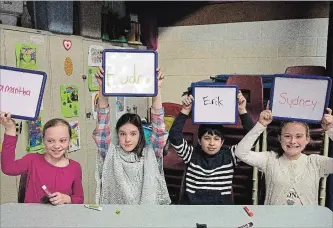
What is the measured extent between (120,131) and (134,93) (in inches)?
8.6

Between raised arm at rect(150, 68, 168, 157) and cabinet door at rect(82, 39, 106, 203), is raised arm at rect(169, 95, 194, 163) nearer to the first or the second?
raised arm at rect(150, 68, 168, 157)

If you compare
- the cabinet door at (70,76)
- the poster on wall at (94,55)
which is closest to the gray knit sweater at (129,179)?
the cabinet door at (70,76)

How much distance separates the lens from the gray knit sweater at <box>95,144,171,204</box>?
1.78 metres

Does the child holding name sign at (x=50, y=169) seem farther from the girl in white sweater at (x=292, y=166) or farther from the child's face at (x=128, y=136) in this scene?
the girl in white sweater at (x=292, y=166)

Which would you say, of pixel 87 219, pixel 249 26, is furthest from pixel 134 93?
pixel 249 26

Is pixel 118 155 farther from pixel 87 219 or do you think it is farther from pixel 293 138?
pixel 293 138

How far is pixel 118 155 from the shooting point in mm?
1837

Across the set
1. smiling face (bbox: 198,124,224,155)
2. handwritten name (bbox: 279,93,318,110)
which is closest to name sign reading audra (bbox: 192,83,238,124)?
smiling face (bbox: 198,124,224,155)

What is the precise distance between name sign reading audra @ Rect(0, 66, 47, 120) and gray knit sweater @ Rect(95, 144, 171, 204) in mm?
449

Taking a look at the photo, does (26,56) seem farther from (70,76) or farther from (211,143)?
(211,143)

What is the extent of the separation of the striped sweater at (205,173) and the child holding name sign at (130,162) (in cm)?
12

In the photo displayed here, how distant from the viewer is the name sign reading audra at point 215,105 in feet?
6.03

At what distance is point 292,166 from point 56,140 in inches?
43.9

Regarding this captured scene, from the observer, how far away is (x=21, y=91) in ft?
5.14
